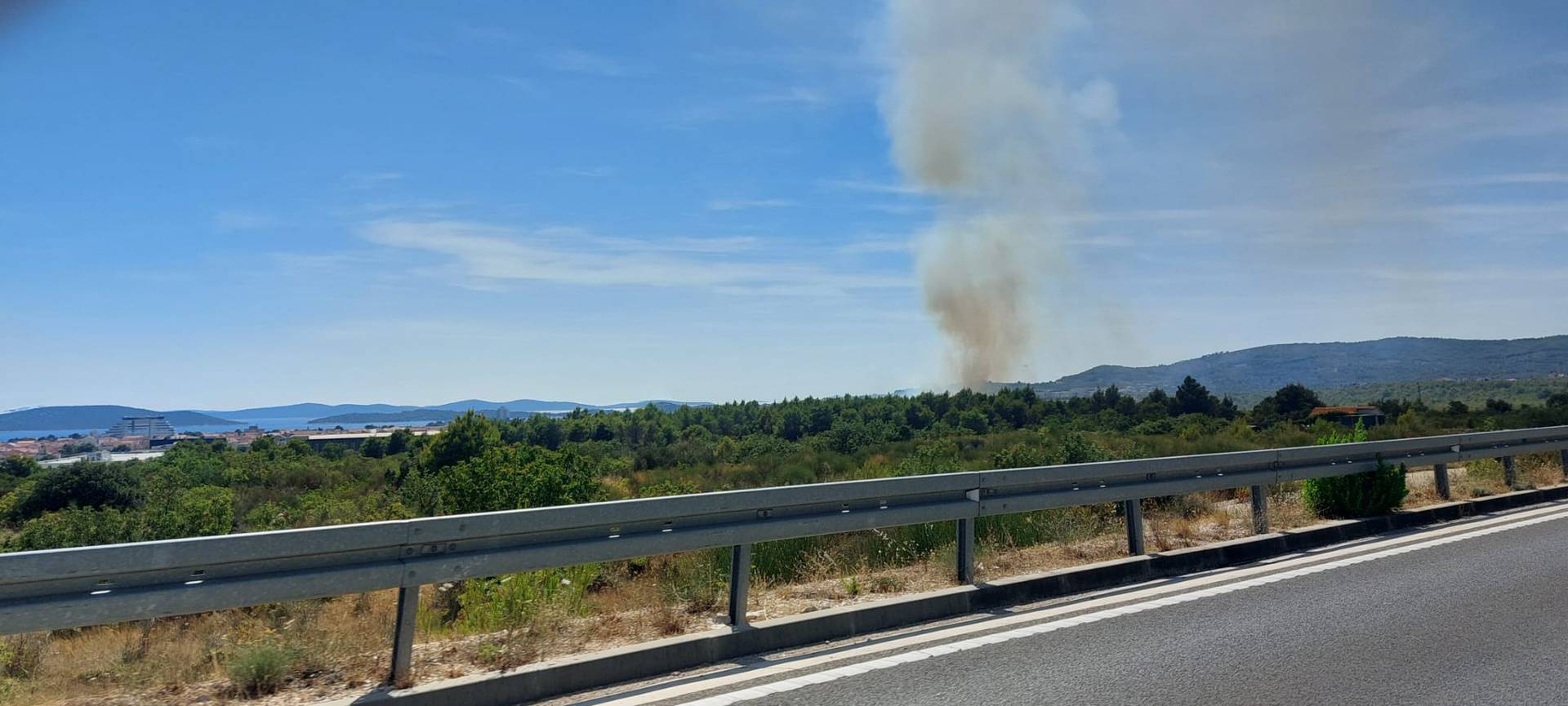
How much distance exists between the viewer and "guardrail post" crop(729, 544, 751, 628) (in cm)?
606

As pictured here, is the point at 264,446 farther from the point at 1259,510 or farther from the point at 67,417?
the point at 67,417

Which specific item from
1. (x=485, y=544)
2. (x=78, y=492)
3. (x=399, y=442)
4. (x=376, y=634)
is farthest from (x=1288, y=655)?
(x=399, y=442)

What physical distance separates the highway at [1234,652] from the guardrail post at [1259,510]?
132 centimetres

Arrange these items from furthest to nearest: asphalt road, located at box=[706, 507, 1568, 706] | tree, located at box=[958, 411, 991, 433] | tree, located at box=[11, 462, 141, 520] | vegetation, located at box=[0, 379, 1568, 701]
Result: tree, located at box=[958, 411, 991, 433] < tree, located at box=[11, 462, 141, 520] < vegetation, located at box=[0, 379, 1568, 701] < asphalt road, located at box=[706, 507, 1568, 706]

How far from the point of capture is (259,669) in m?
4.87

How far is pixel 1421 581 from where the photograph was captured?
7.87m

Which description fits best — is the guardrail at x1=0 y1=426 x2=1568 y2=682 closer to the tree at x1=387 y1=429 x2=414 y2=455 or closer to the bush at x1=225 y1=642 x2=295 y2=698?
the bush at x1=225 y1=642 x2=295 y2=698

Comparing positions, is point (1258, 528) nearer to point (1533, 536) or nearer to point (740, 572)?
point (1533, 536)

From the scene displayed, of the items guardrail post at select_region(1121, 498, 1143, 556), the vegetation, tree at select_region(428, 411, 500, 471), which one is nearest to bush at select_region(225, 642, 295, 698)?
the vegetation

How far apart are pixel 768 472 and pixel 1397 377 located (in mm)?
168885

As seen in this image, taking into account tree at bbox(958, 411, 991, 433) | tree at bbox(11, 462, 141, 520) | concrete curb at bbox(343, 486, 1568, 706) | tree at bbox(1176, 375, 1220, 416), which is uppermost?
tree at bbox(1176, 375, 1220, 416)

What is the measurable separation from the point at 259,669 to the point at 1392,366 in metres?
203

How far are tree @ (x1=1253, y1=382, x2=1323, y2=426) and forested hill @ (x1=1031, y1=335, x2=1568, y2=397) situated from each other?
2931 inches

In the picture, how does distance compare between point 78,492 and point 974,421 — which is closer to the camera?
point 78,492
